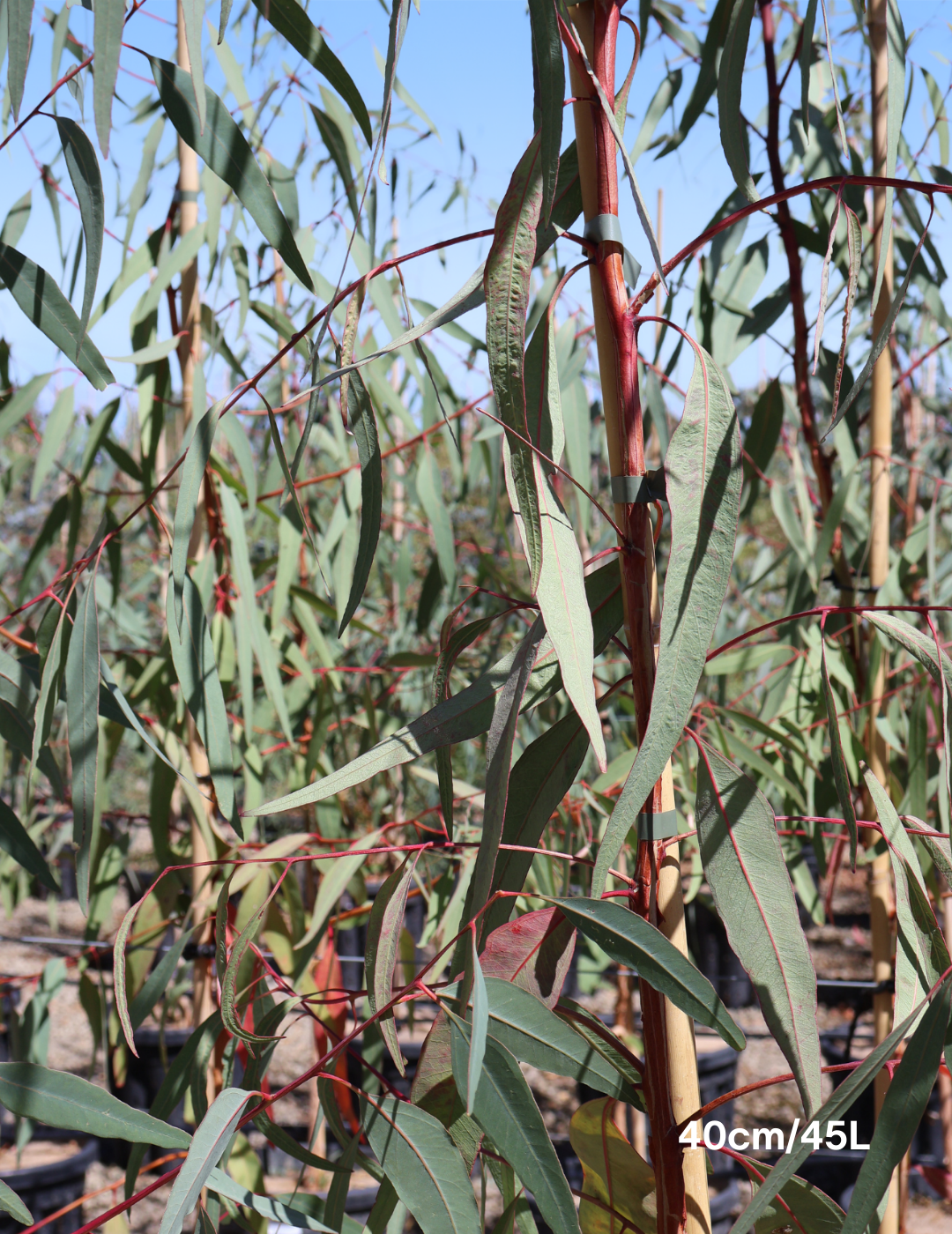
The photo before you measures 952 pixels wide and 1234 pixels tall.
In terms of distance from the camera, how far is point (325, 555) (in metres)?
1.16

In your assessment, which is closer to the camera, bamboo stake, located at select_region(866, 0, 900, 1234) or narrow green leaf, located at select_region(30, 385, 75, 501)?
bamboo stake, located at select_region(866, 0, 900, 1234)

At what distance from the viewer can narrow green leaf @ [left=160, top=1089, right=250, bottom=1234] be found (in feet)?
1.05

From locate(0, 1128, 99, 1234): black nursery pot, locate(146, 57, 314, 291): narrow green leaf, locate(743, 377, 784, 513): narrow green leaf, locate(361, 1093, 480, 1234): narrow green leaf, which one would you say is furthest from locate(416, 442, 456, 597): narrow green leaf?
locate(0, 1128, 99, 1234): black nursery pot

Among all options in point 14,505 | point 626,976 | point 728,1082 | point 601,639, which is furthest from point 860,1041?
point 14,505

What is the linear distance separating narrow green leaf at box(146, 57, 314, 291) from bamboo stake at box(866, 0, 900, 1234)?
1.99 feet

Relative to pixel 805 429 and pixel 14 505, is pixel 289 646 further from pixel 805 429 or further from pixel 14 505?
pixel 14 505

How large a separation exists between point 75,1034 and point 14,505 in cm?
249

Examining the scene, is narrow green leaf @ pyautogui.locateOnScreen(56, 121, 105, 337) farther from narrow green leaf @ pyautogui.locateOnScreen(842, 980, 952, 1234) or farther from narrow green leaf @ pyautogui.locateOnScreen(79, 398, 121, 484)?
narrow green leaf @ pyautogui.locateOnScreen(79, 398, 121, 484)

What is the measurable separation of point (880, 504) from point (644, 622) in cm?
64

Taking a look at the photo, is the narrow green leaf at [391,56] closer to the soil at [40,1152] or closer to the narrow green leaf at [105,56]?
the narrow green leaf at [105,56]

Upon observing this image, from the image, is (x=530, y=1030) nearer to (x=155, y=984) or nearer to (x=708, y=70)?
(x=155, y=984)

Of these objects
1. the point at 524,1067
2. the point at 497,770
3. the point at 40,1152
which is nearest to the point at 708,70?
the point at 497,770

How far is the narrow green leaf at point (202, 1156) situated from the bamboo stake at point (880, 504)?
2.20 ft

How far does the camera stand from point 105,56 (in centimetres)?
37
